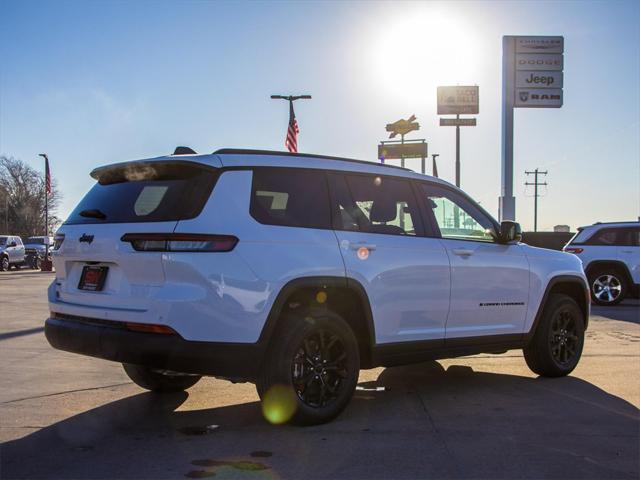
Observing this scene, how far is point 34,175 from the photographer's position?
89.9 meters

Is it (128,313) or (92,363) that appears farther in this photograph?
(92,363)

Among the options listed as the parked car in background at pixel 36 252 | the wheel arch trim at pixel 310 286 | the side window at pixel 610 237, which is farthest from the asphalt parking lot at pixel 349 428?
the parked car in background at pixel 36 252

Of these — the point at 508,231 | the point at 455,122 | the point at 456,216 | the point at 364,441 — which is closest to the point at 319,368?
the point at 364,441

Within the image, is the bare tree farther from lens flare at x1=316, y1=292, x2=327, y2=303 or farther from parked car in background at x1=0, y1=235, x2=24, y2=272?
lens flare at x1=316, y1=292, x2=327, y2=303

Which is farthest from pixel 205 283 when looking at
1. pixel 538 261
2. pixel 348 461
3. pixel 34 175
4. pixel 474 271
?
pixel 34 175

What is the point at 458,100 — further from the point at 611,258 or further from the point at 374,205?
the point at 374,205

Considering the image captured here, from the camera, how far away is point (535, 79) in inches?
986

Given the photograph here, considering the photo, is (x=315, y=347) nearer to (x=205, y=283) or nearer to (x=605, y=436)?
(x=205, y=283)

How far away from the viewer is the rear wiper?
4.62 metres

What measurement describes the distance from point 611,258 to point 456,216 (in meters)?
9.44

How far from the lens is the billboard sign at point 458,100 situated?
3700 cm

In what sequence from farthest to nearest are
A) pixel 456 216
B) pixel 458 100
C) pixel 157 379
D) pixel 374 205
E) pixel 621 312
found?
pixel 458 100 → pixel 621 312 → pixel 456 216 → pixel 157 379 → pixel 374 205

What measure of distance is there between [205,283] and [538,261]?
12.0 ft

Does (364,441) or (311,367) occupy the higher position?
(311,367)
